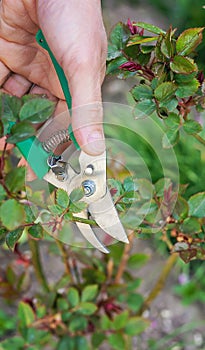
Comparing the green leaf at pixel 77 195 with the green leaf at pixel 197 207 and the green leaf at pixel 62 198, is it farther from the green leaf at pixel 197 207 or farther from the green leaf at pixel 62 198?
the green leaf at pixel 197 207

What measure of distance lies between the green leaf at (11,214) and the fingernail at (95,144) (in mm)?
140

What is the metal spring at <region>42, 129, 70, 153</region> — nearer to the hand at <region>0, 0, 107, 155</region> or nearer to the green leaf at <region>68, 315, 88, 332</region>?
the hand at <region>0, 0, 107, 155</region>

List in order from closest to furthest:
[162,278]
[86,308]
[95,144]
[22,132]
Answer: [22,132]
[95,144]
[86,308]
[162,278]

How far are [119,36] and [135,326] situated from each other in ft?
2.41

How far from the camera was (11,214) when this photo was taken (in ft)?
2.23

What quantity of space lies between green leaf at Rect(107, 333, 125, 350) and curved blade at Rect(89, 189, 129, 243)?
512mm

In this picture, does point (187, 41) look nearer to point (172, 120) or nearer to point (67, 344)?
point (172, 120)

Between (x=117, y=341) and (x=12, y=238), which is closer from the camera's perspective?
(x=12, y=238)

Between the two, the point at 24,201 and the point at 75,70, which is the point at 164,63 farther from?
the point at 24,201

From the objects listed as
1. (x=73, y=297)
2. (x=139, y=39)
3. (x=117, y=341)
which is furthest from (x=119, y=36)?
(x=117, y=341)

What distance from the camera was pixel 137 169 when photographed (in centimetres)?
106

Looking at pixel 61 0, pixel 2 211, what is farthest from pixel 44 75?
pixel 2 211

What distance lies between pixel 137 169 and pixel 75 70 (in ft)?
0.93

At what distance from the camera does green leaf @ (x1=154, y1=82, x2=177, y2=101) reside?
0.82 meters
